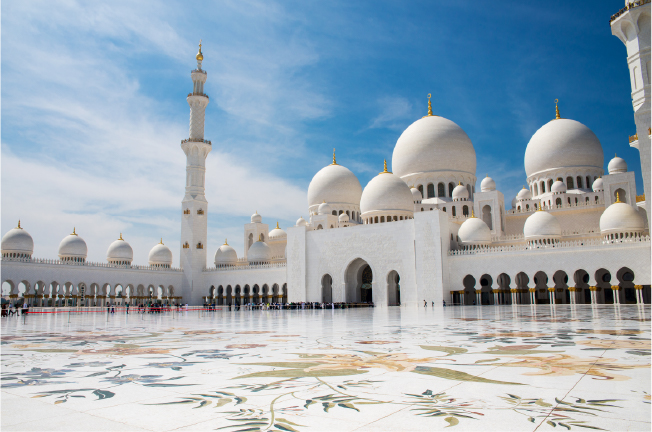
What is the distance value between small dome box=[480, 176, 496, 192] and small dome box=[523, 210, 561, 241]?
510cm

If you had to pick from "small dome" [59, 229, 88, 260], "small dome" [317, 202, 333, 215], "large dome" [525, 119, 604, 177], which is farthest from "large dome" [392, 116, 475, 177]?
"small dome" [59, 229, 88, 260]

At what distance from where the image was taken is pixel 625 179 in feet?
86.5

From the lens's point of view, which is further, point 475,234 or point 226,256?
point 226,256

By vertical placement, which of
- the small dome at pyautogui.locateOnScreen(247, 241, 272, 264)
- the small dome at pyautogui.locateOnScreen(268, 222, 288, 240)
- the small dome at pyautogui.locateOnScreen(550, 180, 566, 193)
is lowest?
the small dome at pyautogui.locateOnScreen(247, 241, 272, 264)

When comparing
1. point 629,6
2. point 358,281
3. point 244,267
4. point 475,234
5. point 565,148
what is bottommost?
point 358,281

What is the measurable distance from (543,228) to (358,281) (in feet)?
35.4

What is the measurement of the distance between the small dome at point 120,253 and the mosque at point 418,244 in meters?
0.09

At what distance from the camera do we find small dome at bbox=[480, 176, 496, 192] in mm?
29898

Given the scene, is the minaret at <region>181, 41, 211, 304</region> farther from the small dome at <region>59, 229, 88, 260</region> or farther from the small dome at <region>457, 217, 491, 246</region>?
the small dome at <region>457, 217, 491, 246</region>

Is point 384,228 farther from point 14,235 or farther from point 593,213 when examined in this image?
point 14,235

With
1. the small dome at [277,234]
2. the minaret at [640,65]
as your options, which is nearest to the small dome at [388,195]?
the small dome at [277,234]

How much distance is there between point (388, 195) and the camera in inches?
1148

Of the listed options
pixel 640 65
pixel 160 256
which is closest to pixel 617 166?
pixel 640 65

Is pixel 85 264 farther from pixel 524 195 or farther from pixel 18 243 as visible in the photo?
pixel 524 195
